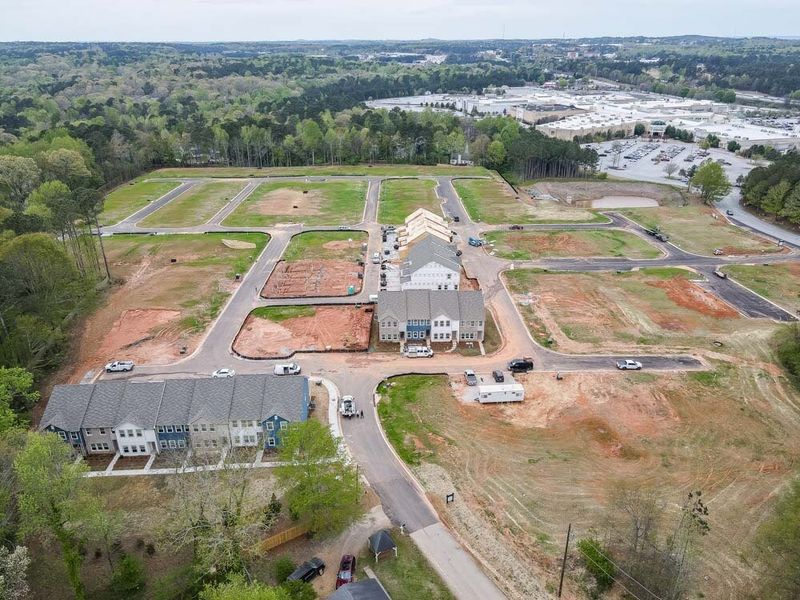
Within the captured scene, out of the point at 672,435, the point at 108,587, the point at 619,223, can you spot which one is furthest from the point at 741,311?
the point at 108,587

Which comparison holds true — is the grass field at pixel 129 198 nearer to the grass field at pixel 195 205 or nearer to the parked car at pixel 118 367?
the grass field at pixel 195 205

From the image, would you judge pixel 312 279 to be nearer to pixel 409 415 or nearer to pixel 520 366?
pixel 409 415

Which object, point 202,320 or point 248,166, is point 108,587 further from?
point 248,166

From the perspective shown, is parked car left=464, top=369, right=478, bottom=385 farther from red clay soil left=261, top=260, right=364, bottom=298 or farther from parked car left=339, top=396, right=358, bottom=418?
red clay soil left=261, top=260, right=364, bottom=298

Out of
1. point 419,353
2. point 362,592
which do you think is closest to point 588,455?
point 419,353

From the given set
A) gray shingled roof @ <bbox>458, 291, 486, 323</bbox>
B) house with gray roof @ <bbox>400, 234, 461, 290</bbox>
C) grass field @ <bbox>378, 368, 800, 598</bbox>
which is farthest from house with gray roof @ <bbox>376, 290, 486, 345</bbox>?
house with gray roof @ <bbox>400, 234, 461, 290</bbox>

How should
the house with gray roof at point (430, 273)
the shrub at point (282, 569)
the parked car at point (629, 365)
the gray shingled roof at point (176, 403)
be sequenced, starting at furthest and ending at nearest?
the house with gray roof at point (430, 273) → the parked car at point (629, 365) → the gray shingled roof at point (176, 403) → the shrub at point (282, 569)

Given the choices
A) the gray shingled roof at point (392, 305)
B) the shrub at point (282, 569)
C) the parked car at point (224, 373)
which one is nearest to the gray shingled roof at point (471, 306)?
the gray shingled roof at point (392, 305)
